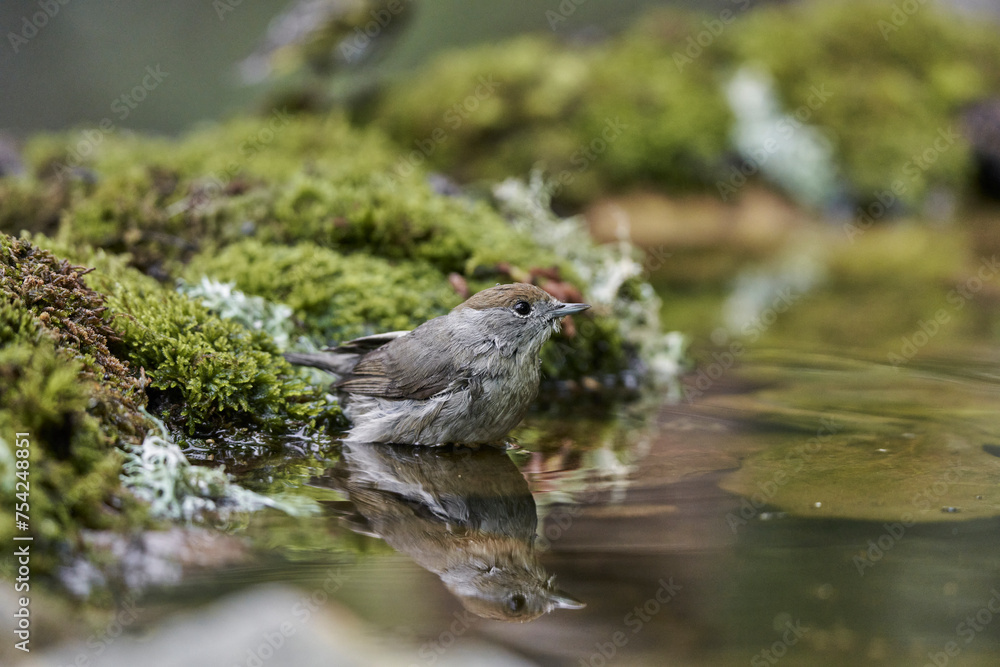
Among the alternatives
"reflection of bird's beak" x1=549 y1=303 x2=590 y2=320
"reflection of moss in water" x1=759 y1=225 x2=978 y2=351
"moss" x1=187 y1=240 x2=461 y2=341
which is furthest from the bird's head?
"reflection of moss in water" x1=759 y1=225 x2=978 y2=351

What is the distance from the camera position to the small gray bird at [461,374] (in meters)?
4.48

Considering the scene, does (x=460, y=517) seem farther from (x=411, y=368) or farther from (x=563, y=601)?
(x=411, y=368)

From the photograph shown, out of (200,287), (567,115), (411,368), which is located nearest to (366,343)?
(411,368)

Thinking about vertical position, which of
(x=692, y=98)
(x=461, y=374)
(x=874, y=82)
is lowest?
(x=461, y=374)

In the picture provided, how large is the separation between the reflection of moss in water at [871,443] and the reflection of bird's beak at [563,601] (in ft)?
4.33

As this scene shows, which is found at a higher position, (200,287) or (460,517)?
(200,287)

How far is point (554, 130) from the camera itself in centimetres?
1160

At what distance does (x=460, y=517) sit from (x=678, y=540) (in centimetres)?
93

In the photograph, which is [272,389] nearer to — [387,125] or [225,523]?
[225,523]

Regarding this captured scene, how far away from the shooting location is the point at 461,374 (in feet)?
14.7

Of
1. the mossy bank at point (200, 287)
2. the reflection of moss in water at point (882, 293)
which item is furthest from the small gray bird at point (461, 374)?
the reflection of moss in water at point (882, 293)

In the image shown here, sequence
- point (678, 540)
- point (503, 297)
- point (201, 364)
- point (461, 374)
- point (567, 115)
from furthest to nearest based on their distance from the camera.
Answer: point (567, 115), point (503, 297), point (461, 374), point (201, 364), point (678, 540)

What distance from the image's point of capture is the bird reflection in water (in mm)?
2934

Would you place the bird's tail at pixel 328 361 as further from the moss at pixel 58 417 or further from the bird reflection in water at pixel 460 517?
the moss at pixel 58 417
